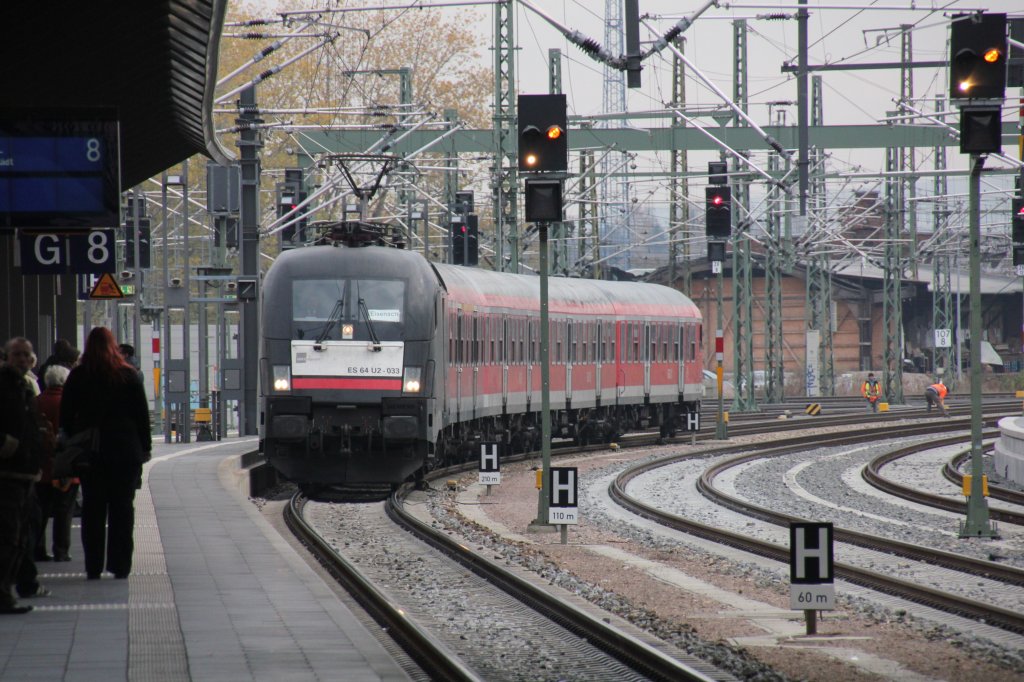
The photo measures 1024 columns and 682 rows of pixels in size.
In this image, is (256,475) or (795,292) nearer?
(256,475)

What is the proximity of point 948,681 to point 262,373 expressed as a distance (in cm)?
1420

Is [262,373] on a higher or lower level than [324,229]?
lower

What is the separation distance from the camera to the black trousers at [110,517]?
38.2 feet

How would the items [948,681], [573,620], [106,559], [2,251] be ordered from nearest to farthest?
[948,681]
[573,620]
[106,559]
[2,251]

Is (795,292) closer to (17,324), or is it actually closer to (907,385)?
(907,385)

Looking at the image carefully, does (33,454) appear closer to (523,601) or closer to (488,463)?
(523,601)

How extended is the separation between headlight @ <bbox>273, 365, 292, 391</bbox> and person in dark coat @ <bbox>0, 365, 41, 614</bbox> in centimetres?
1169

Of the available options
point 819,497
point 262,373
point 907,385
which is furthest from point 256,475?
point 907,385

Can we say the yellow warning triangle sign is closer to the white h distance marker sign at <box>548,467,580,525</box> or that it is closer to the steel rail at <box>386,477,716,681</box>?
the steel rail at <box>386,477,716,681</box>

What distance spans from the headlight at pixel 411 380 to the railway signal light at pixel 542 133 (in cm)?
544

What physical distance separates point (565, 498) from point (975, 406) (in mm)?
4596

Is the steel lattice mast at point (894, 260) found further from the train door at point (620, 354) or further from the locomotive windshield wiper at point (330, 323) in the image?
the locomotive windshield wiper at point (330, 323)

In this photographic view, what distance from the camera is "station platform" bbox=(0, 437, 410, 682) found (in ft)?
27.7

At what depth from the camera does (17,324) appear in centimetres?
2152
